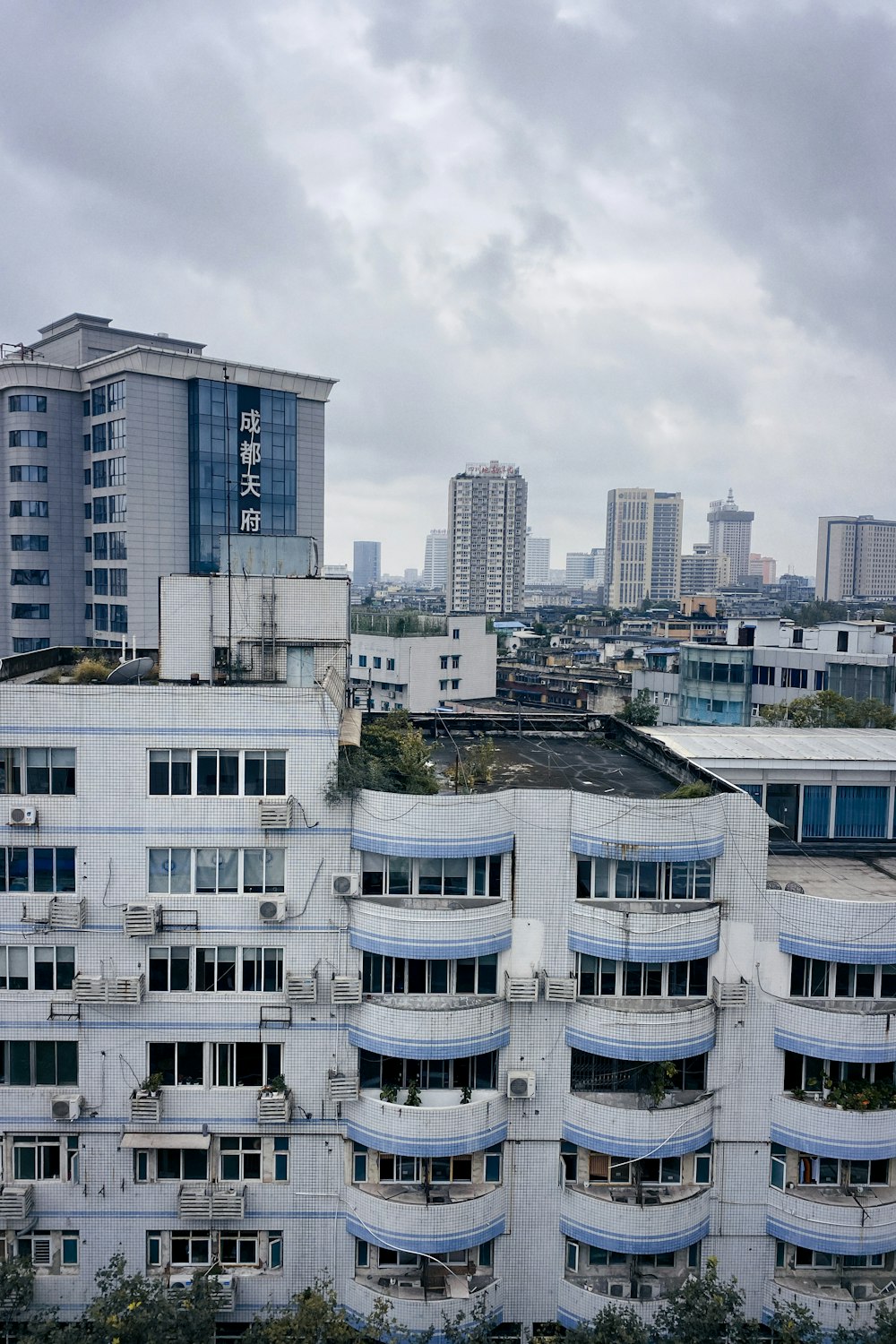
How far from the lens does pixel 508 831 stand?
17.5 m

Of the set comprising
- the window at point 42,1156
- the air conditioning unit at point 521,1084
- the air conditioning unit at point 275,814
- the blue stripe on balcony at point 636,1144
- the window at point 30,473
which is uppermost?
the window at point 30,473

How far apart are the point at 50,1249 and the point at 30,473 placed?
165 feet

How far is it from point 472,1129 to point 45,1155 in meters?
8.09

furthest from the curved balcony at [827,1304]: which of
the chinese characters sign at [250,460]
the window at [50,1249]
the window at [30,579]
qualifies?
the window at [30,579]

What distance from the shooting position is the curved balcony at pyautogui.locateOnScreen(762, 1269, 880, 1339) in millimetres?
17297

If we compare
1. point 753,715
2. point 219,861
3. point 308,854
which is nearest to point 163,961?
point 219,861

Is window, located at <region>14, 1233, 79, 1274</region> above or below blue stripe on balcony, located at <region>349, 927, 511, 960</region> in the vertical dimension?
below

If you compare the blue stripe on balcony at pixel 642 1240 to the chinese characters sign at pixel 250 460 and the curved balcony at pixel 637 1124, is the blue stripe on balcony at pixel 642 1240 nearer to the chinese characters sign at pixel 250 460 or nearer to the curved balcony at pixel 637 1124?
the curved balcony at pixel 637 1124

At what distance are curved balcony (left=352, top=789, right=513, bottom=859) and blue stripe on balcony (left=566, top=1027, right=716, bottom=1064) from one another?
13.1 ft

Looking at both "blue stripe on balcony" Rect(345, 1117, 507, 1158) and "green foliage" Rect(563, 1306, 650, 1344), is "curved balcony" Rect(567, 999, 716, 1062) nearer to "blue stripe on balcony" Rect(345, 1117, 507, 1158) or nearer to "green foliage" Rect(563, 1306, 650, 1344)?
"blue stripe on balcony" Rect(345, 1117, 507, 1158)

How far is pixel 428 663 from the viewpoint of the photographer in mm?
71125

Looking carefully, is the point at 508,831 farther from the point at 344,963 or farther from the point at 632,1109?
the point at 632,1109

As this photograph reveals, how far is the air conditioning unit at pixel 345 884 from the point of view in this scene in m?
17.4

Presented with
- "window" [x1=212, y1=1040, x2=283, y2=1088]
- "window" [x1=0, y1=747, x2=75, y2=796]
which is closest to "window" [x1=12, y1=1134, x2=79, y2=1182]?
"window" [x1=212, y1=1040, x2=283, y2=1088]
